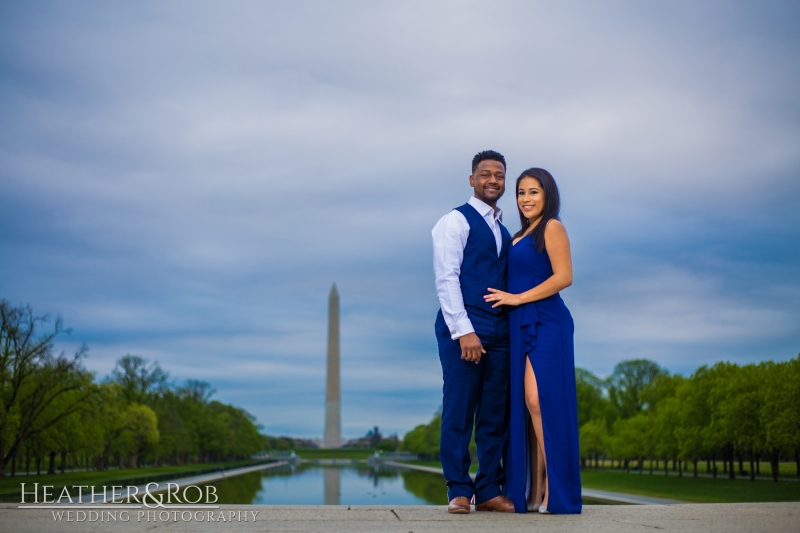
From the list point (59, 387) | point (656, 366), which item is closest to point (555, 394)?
point (59, 387)

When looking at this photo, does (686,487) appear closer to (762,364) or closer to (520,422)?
(762,364)

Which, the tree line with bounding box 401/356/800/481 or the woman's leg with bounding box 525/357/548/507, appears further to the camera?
the tree line with bounding box 401/356/800/481

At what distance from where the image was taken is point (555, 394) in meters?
→ 6.04

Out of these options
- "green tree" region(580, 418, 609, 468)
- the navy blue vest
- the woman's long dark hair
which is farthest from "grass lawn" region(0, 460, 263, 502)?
"green tree" region(580, 418, 609, 468)

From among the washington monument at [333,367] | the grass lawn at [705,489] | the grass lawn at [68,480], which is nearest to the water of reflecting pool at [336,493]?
the grass lawn at [68,480]

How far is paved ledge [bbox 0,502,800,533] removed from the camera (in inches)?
168

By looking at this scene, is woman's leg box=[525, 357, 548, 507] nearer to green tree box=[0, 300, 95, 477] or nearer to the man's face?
the man's face

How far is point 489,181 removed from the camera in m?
6.46

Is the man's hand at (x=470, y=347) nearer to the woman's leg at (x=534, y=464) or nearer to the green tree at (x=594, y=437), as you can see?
the woman's leg at (x=534, y=464)

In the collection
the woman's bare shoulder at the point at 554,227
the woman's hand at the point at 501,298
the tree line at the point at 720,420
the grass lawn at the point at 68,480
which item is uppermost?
the woman's bare shoulder at the point at 554,227

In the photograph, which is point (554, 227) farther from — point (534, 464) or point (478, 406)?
point (534, 464)

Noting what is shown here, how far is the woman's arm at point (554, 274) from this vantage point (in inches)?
240

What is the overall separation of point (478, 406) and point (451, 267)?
118cm

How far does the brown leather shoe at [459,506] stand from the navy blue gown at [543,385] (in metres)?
0.54
